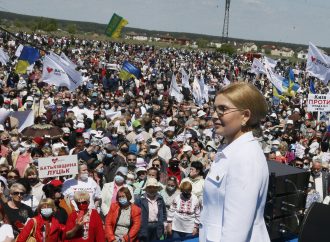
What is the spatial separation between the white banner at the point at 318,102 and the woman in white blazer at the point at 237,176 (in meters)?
16.5

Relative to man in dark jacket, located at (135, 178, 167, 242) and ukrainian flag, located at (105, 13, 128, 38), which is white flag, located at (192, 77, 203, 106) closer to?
ukrainian flag, located at (105, 13, 128, 38)

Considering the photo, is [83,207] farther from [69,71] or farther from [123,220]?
[69,71]

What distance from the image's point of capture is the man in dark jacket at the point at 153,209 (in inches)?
313

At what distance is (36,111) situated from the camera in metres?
18.1

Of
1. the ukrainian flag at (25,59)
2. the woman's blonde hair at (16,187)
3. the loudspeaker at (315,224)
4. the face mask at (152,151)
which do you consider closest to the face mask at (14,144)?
the face mask at (152,151)

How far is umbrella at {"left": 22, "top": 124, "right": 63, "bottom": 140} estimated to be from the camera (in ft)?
44.0

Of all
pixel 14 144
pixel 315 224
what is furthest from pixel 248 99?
pixel 14 144

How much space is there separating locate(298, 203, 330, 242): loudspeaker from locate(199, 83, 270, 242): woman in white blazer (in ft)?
6.92

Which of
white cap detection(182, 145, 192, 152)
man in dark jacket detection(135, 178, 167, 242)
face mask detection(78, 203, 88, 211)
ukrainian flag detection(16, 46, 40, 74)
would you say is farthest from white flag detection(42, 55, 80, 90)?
face mask detection(78, 203, 88, 211)

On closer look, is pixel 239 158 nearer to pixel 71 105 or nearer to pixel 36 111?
pixel 36 111

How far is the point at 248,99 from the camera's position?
7.79ft

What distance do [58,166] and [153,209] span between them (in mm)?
1606

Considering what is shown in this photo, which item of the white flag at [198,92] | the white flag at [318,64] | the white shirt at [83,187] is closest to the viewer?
the white shirt at [83,187]

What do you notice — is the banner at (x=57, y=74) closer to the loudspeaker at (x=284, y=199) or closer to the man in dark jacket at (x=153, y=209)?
the man in dark jacket at (x=153, y=209)
